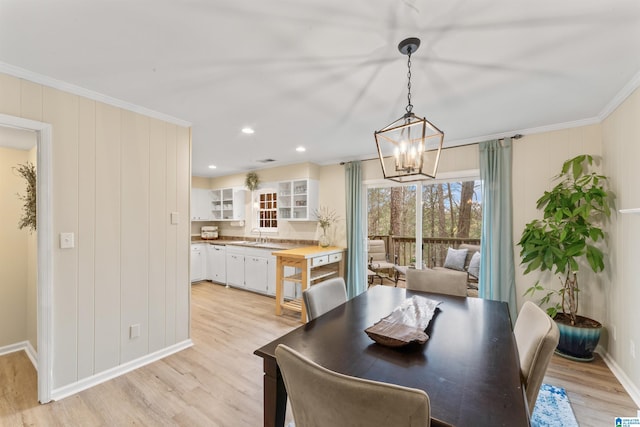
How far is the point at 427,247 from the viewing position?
3.97 m

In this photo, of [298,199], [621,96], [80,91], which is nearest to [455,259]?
[621,96]

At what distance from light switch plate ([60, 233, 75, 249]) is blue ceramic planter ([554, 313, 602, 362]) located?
4.48 metres

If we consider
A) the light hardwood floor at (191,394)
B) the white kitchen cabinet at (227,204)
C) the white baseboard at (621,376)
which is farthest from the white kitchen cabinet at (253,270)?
the white baseboard at (621,376)

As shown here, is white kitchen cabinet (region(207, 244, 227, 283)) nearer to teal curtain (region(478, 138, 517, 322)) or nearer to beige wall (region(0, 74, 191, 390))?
beige wall (region(0, 74, 191, 390))

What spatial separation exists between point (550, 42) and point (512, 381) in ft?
6.10

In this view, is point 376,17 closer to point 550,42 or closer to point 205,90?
point 550,42

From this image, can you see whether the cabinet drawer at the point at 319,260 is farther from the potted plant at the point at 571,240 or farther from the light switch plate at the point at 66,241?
the light switch plate at the point at 66,241

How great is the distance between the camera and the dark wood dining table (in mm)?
930

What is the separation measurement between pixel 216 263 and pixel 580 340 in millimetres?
5607

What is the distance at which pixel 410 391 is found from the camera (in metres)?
0.73

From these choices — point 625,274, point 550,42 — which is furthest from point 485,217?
point 550,42

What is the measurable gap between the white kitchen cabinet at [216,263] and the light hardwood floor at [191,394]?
2.54m

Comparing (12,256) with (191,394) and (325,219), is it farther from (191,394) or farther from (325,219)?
(325,219)

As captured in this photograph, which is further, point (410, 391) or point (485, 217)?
point (485, 217)
